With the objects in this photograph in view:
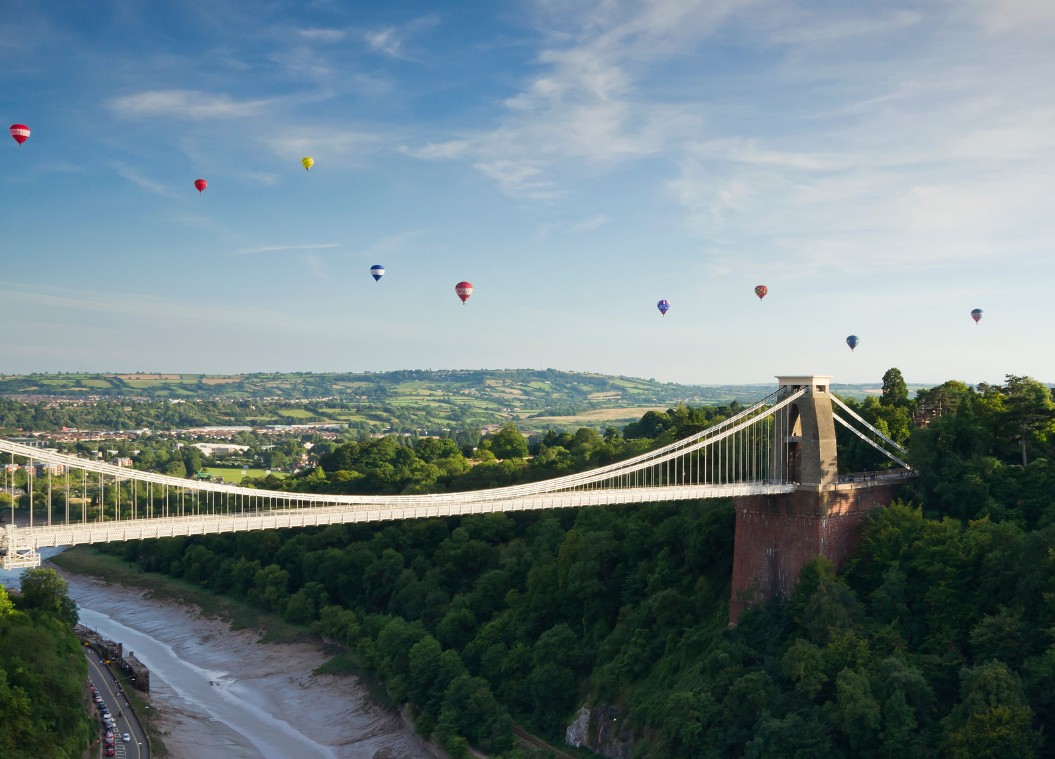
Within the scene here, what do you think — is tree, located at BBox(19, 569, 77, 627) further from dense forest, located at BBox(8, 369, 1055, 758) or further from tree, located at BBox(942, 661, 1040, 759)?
tree, located at BBox(942, 661, 1040, 759)

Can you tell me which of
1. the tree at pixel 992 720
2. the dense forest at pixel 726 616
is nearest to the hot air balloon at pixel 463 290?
the dense forest at pixel 726 616

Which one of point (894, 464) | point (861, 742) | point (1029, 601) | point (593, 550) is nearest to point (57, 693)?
point (593, 550)

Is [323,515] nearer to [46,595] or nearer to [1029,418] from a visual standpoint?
[46,595]

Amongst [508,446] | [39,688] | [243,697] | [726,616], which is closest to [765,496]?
[726,616]

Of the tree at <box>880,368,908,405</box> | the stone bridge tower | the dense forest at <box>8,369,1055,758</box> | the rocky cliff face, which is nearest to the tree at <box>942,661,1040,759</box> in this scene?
the dense forest at <box>8,369,1055,758</box>

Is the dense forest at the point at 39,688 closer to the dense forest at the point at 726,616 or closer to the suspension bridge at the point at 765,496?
the suspension bridge at the point at 765,496

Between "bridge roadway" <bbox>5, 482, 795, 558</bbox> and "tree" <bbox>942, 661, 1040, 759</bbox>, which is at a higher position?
"bridge roadway" <bbox>5, 482, 795, 558</bbox>
